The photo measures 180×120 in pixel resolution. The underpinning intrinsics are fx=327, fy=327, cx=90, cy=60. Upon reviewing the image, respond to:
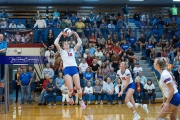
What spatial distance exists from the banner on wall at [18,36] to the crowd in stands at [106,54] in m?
0.86

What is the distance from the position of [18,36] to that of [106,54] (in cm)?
587

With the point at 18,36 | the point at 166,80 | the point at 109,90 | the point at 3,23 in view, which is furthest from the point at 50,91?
the point at 166,80

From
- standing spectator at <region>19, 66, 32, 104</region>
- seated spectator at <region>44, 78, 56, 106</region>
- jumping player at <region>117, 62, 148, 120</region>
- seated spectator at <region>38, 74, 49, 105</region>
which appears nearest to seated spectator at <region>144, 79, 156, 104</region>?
seated spectator at <region>44, 78, 56, 106</region>

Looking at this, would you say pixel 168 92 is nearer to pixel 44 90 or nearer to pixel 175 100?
pixel 175 100

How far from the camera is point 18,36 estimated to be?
69.8ft

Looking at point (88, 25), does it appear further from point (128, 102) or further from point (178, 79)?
point (128, 102)

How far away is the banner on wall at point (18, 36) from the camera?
2103 centimetres

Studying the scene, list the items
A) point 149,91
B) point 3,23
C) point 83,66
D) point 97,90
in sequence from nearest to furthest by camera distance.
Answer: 1. point 97,90
2. point 149,91
3. point 83,66
4. point 3,23

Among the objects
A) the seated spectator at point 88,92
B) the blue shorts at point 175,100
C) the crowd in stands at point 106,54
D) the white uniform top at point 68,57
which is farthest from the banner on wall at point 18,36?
the blue shorts at point 175,100

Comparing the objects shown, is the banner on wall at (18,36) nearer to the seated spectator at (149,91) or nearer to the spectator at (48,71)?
the spectator at (48,71)

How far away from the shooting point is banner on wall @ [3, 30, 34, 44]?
21030mm

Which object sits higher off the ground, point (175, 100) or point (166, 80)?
point (166, 80)

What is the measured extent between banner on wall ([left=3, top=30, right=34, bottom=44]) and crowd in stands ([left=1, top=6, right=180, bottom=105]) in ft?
2.81

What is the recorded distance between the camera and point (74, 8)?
108 ft
